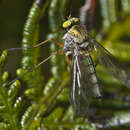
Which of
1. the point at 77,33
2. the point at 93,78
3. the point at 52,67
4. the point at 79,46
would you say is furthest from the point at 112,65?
the point at 52,67

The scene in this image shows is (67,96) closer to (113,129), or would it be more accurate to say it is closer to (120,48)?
(113,129)

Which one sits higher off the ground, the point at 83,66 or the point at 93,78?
the point at 83,66

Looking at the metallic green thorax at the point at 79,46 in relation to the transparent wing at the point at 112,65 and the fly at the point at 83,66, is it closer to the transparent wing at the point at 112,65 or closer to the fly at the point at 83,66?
the fly at the point at 83,66

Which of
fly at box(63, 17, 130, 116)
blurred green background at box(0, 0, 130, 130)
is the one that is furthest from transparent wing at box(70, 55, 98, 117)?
blurred green background at box(0, 0, 130, 130)

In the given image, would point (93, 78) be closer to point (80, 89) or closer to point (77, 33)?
point (80, 89)

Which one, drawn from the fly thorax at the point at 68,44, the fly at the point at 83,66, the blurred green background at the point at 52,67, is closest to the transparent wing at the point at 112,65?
the fly at the point at 83,66

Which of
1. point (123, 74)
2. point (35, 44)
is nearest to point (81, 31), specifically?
point (35, 44)
